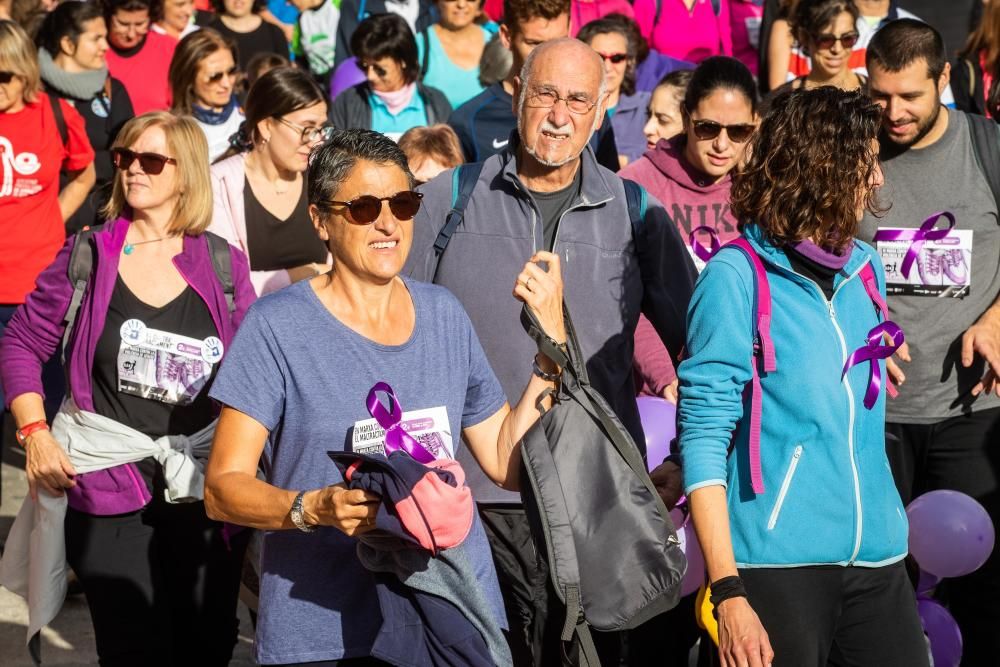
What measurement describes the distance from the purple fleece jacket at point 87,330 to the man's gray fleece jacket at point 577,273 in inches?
29.1

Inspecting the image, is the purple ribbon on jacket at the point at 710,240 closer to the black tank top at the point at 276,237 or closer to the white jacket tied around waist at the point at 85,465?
the black tank top at the point at 276,237

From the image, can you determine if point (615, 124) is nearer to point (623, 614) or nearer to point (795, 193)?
point (795, 193)

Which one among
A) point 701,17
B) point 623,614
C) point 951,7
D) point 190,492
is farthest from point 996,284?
point 951,7

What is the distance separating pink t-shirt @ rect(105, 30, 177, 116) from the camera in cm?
890

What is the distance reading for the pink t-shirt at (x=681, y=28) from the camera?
30.5 feet

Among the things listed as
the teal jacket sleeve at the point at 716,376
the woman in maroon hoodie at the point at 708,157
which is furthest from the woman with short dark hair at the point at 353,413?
the woman in maroon hoodie at the point at 708,157

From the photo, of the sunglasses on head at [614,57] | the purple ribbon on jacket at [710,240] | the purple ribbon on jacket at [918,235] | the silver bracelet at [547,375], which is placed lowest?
the silver bracelet at [547,375]

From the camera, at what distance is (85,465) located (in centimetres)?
456

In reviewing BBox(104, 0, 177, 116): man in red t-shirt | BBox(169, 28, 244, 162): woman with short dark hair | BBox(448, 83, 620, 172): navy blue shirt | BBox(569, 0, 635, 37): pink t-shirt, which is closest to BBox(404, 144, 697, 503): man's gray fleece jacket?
BBox(448, 83, 620, 172): navy blue shirt

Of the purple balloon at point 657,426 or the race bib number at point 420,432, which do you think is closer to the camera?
the race bib number at point 420,432

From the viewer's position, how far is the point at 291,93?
5926 mm

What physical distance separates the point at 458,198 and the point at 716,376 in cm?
145

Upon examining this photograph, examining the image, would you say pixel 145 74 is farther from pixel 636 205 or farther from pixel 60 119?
pixel 636 205

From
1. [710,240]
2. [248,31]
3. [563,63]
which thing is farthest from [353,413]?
[248,31]
